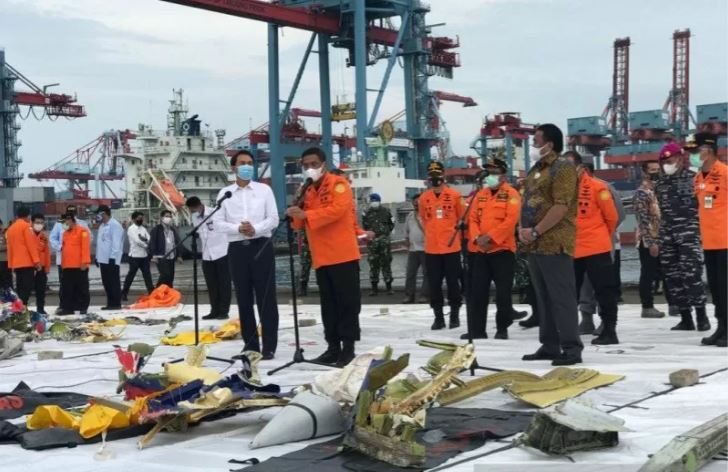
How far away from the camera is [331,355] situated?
577 centimetres

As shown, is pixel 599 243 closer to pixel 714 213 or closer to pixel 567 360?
pixel 714 213

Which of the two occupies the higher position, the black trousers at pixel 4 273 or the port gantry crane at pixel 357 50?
the port gantry crane at pixel 357 50


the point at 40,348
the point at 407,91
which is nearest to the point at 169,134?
the point at 407,91

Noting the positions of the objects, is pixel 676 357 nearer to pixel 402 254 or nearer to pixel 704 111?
pixel 402 254

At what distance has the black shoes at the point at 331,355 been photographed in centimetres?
569

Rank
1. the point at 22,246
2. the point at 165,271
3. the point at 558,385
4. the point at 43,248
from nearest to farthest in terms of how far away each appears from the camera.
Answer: the point at 558,385, the point at 22,246, the point at 43,248, the point at 165,271

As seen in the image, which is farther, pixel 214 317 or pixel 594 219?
pixel 214 317

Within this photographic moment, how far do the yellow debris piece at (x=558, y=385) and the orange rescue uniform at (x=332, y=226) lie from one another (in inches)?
67.0

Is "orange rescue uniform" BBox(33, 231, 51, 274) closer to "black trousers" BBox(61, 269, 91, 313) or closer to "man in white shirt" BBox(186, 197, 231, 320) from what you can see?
"black trousers" BBox(61, 269, 91, 313)

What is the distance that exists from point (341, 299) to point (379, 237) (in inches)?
252

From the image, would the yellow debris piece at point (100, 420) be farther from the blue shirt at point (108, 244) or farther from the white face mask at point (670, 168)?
the blue shirt at point (108, 244)

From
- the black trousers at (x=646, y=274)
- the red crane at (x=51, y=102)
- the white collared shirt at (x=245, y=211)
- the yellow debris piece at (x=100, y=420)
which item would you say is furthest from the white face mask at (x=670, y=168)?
the red crane at (x=51, y=102)

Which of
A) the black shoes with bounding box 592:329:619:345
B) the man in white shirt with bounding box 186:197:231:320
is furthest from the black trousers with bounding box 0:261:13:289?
the black shoes with bounding box 592:329:619:345

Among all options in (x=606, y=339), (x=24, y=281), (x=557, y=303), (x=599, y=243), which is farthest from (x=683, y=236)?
(x=24, y=281)
